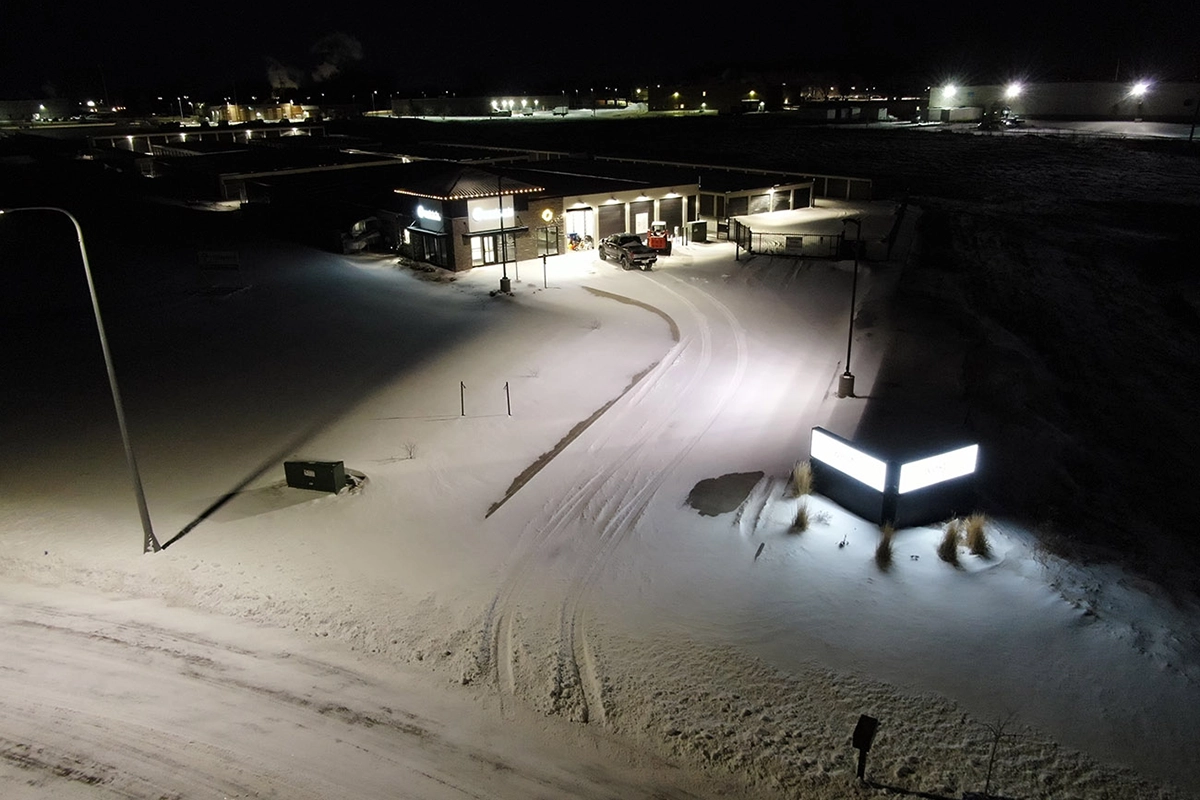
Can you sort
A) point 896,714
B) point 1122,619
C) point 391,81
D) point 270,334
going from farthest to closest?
1. point 391,81
2. point 270,334
3. point 1122,619
4. point 896,714

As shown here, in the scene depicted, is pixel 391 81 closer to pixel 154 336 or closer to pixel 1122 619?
pixel 154 336

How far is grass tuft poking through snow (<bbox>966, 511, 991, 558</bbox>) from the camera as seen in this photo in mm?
15086

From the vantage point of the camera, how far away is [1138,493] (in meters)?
19.3

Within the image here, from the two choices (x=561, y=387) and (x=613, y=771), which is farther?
(x=561, y=387)

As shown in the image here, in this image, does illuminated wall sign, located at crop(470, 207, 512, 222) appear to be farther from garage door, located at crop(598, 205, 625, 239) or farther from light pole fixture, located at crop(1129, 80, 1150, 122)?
light pole fixture, located at crop(1129, 80, 1150, 122)

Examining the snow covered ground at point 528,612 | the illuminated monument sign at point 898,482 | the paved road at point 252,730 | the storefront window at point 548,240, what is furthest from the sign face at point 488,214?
the paved road at point 252,730

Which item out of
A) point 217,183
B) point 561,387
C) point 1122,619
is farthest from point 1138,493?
point 217,183

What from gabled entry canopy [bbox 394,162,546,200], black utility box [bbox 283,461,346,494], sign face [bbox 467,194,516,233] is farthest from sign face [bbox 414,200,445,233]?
black utility box [bbox 283,461,346,494]

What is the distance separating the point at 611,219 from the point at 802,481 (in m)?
29.3

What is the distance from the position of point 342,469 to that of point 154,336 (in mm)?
16599

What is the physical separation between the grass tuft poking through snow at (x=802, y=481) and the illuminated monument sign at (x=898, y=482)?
0.35 meters

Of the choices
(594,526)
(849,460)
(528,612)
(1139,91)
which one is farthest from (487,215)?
(1139,91)

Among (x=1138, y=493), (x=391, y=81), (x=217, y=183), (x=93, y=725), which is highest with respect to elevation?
(x=391, y=81)

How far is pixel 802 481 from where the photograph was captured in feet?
56.7
